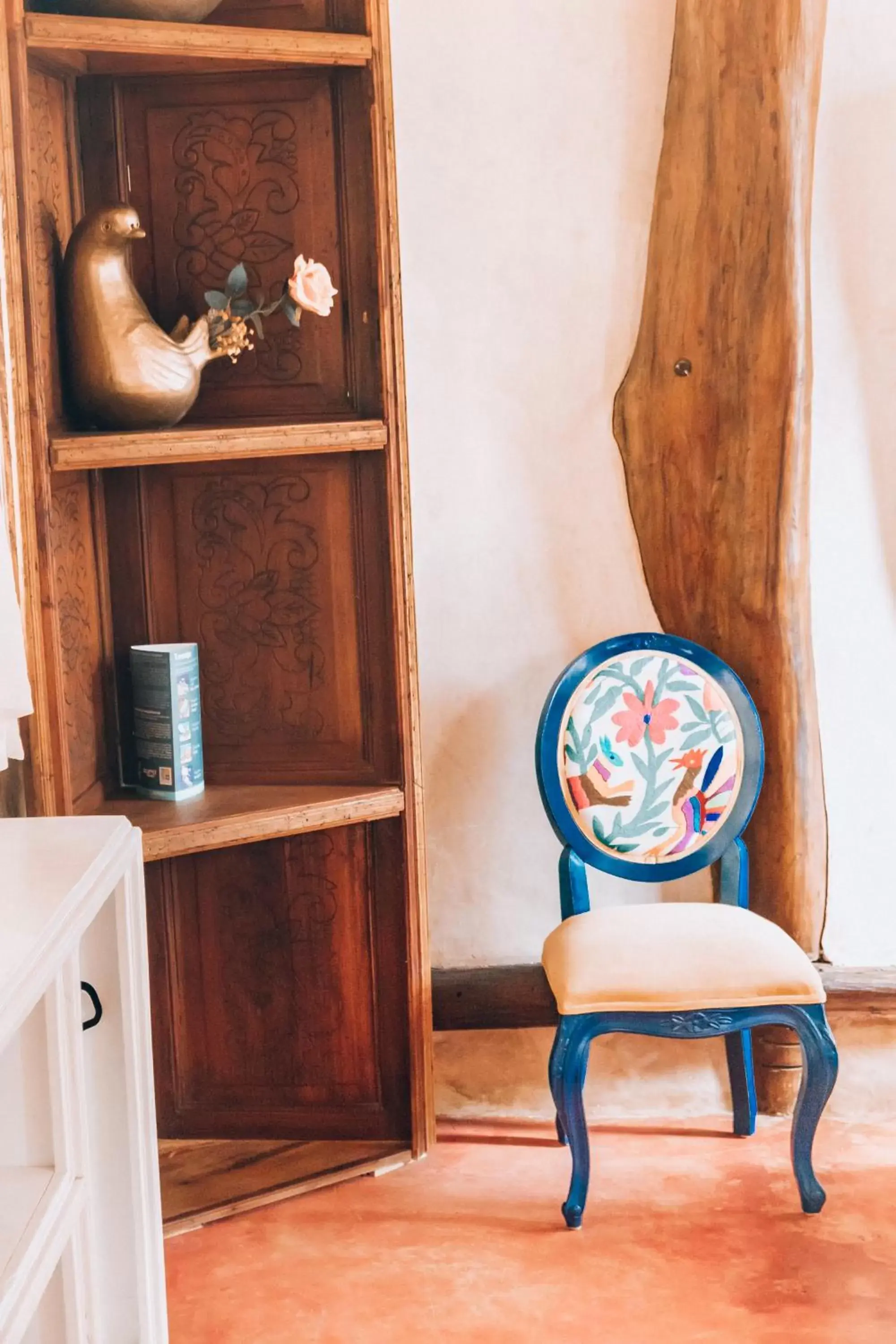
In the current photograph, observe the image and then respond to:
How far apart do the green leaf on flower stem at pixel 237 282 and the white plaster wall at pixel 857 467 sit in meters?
1.09

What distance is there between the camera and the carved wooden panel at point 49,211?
214 cm

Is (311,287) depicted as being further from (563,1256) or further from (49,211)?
(563,1256)

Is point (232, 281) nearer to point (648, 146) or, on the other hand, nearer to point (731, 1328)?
point (648, 146)

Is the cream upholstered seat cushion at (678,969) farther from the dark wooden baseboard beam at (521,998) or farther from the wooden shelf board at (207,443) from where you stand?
the wooden shelf board at (207,443)

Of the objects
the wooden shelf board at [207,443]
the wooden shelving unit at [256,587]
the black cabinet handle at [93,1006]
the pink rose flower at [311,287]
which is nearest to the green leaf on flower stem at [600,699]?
the wooden shelving unit at [256,587]

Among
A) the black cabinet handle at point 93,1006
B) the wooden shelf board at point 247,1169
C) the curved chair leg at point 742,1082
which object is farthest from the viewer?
the curved chair leg at point 742,1082

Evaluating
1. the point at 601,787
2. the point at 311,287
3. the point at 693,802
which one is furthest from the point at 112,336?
the point at 693,802

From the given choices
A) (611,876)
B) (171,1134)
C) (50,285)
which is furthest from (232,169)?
(171,1134)

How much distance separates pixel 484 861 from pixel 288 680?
0.57 m

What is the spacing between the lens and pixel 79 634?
7.81 feet

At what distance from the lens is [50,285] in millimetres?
2230

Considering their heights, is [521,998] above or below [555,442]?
below

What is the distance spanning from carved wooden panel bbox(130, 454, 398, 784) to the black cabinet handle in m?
0.93

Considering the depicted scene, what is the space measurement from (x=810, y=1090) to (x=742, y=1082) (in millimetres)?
352
